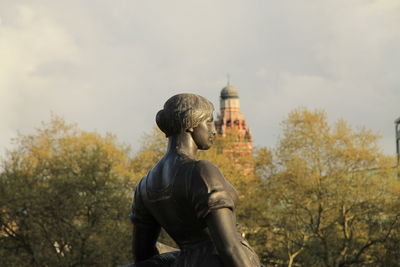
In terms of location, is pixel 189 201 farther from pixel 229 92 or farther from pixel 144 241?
pixel 229 92

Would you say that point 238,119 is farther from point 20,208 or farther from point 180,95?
point 180,95

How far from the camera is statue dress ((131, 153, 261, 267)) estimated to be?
5.66 metres

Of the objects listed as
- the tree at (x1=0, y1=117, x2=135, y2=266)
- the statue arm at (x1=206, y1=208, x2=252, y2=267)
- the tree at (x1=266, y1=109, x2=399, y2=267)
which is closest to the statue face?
the statue arm at (x1=206, y1=208, x2=252, y2=267)

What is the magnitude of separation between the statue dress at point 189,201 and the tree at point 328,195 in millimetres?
30966

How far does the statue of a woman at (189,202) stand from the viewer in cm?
559

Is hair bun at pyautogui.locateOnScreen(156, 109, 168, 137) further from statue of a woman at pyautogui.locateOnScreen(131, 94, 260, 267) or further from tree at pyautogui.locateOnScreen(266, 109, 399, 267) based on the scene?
tree at pyautogui.locateOnScreen(266, 109, 399, 267)

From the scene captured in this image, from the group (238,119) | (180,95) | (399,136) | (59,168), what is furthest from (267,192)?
(238,119)

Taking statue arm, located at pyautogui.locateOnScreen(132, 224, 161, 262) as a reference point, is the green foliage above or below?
above

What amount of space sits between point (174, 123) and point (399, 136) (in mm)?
52221

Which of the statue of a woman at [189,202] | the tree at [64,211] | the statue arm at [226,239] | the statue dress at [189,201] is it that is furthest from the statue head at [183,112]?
the tree at [64,211]

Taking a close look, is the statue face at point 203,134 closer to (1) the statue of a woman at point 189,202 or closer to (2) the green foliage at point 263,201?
(1) the statue of a woman at point 189,202

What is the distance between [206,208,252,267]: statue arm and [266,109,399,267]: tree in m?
31.3

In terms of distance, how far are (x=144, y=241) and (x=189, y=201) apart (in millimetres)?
772

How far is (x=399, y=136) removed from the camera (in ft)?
186
